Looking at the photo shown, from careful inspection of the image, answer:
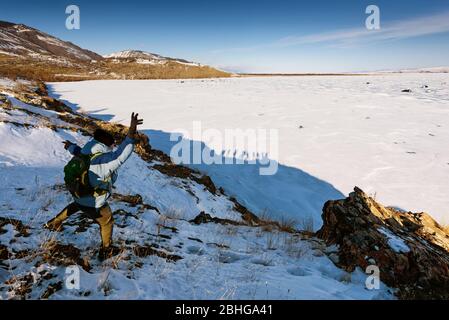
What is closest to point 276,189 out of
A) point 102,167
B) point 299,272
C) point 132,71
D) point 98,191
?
point 299,272

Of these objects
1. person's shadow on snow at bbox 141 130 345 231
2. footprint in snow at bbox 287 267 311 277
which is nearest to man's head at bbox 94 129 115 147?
footprint in snow at bbox 287 267 311 277

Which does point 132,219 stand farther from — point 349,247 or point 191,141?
point 191,141

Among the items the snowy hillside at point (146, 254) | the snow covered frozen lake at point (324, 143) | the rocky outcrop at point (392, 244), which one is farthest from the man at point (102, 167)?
the snow covered frozen lake at point (324, 143)

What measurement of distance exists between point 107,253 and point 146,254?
517 mm

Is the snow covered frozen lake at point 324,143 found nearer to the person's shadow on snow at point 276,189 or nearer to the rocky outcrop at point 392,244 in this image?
the person's shadow on snow at point 276,189

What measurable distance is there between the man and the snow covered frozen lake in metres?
6.44

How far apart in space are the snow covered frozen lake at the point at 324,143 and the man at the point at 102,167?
21.1 feet

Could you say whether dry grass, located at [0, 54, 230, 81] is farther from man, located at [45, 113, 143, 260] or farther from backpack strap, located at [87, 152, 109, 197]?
backpack strap, located at [87, 152, 109, 197]

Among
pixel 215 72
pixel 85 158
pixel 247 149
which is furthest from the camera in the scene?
pixel 215 72

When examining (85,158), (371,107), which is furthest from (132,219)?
(371,107)

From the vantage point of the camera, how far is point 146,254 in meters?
4.20

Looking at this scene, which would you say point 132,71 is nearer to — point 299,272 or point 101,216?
point 101,216
